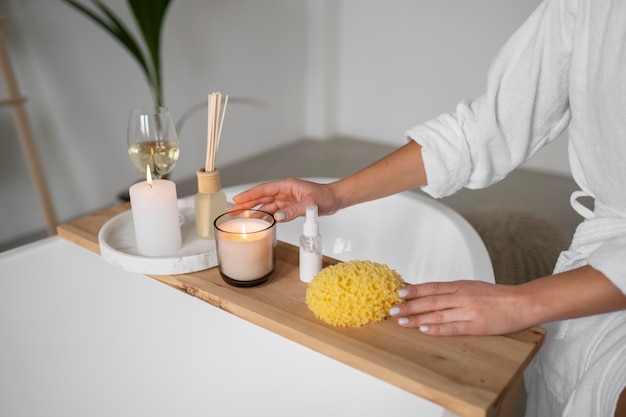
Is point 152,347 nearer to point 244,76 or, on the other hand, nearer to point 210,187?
point 210,187

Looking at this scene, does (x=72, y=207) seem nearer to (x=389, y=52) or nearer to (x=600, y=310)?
(x=389, y=52)

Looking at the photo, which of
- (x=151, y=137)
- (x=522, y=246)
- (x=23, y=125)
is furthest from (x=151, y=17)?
(x=522, y=246)

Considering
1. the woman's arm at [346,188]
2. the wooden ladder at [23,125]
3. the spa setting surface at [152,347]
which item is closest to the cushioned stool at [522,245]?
the spa setting surface at [152,347]

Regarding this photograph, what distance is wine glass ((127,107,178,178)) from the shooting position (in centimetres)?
114

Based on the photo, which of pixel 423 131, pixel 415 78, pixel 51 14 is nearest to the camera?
pixel 423 131

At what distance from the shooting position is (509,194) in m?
3.18

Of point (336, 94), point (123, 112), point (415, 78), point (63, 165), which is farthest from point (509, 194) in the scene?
point (63, 165)

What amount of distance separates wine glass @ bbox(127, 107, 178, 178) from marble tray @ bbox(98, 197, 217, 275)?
0.12m

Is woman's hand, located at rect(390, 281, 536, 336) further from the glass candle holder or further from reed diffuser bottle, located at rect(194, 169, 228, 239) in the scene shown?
reed diffuser bottle, located at rect(194, 169, 228, 239)

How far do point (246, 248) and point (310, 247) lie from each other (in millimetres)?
99

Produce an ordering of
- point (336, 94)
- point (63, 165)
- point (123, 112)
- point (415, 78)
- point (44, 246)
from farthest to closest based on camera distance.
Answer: point (336, 94)
point (415, 78)
point (123, 112)
point (63, 165)
point (44, 246)

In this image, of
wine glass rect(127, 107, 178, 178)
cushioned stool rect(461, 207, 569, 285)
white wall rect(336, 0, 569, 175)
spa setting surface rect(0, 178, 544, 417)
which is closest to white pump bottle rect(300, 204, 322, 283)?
spa setting surface rect(0, 178, 544, 417)

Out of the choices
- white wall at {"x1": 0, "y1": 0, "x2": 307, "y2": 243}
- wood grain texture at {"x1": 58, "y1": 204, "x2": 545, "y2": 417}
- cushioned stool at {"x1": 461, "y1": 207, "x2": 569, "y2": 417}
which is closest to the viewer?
wood grain texture at {"x1": 58, "y1": 204, "x2": 545, "y2": 417}

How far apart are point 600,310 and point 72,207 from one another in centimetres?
251
